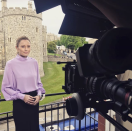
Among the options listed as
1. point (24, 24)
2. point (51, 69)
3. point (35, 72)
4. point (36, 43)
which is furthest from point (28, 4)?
point (35, 72)

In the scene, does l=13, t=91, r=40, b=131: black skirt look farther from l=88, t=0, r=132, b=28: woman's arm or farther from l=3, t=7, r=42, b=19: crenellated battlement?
l=3, t=7, r=42, b=19: crenellated battlement

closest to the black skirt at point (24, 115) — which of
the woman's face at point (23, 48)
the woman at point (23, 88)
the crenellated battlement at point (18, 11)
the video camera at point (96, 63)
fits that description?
the woman at point (23, 88)

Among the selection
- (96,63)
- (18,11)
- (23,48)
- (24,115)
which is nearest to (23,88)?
(24,115)

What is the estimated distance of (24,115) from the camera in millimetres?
1759

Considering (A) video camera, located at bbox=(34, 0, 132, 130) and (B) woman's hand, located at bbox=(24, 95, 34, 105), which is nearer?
(A) video camera, located at bbox=(34, 0, 132, 130)

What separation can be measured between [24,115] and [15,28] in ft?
75.0

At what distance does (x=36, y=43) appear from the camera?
24.1 meters

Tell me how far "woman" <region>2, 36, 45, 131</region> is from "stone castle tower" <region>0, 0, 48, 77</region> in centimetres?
2230

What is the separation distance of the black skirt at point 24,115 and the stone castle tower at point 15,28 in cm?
2235

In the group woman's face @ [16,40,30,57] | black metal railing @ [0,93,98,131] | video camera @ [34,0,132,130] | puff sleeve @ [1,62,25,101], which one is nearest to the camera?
video camera @ [34,0,132,130]

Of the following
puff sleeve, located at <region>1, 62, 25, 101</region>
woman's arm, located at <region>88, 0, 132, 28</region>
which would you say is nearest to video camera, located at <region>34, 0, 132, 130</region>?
woman's arm, located at <region>88, 0, 132, 28</region>

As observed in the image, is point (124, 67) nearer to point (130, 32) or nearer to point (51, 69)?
point (130, 32)

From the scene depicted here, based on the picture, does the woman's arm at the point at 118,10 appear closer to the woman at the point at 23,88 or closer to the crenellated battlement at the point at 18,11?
the woman at the point at 23,88

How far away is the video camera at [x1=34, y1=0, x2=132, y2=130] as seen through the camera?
0.82 metres
